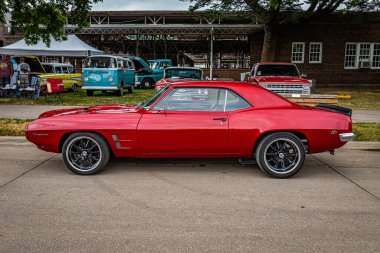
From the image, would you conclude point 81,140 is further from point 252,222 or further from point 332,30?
point 332,30

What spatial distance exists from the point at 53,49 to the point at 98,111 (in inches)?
755

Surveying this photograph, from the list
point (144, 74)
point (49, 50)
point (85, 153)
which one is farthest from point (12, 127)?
point (144, 74)

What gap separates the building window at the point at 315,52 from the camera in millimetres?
30453

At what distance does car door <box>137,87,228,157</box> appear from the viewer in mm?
5488

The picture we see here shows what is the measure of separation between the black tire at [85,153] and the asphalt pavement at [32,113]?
5896 millimetres

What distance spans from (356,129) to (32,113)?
29.9ft

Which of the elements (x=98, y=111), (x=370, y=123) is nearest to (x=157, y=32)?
(x=370, y=123)

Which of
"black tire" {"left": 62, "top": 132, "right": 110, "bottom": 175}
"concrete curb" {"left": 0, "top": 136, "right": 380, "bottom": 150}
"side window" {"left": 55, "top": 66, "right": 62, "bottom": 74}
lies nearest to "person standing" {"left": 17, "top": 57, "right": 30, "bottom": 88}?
"side window" {"left": 55, "top": 66, "right": 62, "bottom": 74}

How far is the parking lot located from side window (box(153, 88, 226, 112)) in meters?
1.01

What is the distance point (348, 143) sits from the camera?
316 inches

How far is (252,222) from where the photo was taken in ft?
13.0

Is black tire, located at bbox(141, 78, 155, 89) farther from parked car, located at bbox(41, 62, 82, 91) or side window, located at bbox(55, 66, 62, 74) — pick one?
side window, located at bbox(55, 66, 62, 74)

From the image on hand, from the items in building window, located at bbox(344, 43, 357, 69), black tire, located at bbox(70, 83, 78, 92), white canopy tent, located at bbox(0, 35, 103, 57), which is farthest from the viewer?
building window, located at bbox(344, 43, 357, 69)

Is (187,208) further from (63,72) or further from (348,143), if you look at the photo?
(63,72)
